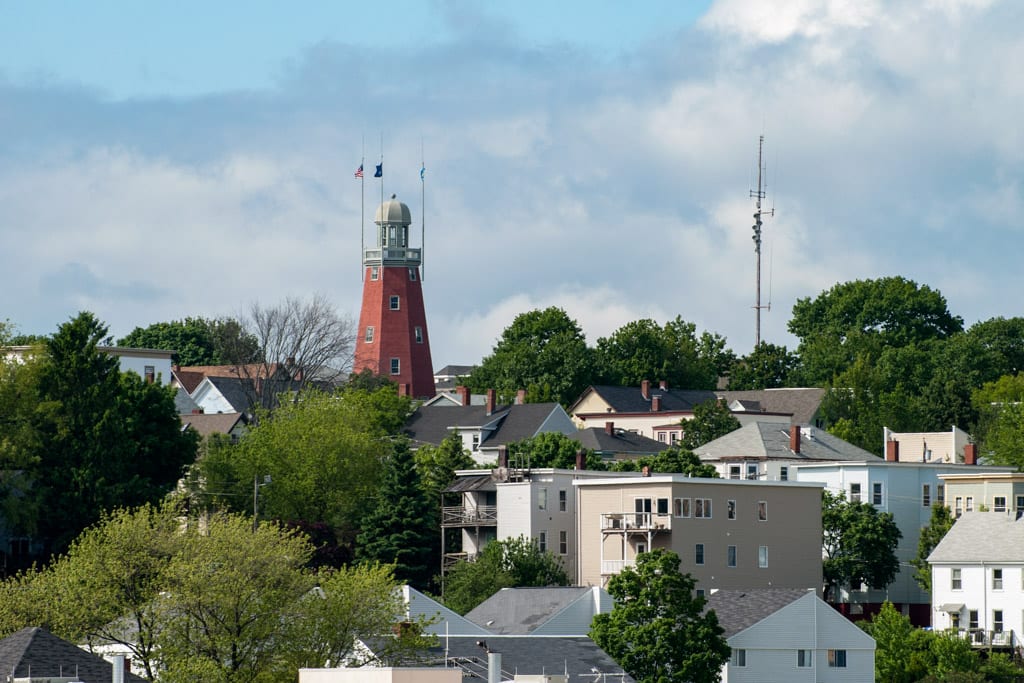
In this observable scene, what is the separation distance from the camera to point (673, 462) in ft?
361

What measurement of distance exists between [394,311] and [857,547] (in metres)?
61.8

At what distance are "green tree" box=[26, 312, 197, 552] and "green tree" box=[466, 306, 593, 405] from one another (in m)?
44.8

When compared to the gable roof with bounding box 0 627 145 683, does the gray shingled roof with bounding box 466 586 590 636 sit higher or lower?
higher

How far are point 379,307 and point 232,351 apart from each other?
17.9 metres

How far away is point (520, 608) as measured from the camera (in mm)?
89000

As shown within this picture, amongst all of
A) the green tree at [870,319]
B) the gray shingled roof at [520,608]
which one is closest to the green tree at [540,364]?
the green tree at [870,319]

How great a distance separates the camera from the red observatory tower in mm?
160625

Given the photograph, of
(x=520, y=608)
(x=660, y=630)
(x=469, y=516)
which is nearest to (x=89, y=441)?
(x=469, y=516)

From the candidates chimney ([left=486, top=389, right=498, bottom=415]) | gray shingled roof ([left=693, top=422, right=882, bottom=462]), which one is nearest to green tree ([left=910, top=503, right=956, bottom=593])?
gray shingled roof ([left=693, top=422, right=882, bottom=462])

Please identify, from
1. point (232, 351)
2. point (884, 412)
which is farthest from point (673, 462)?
point (232, 351)

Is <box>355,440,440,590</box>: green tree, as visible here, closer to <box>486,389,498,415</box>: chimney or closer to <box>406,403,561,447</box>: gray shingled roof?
<box>406,403,561,447</box>: gray shingled roof

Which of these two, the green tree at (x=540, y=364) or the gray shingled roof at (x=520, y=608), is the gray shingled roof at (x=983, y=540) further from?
the green tree at (x=540, y=364)

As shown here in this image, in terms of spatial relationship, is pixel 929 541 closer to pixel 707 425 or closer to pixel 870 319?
pixel 707 425

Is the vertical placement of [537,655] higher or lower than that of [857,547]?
lower
